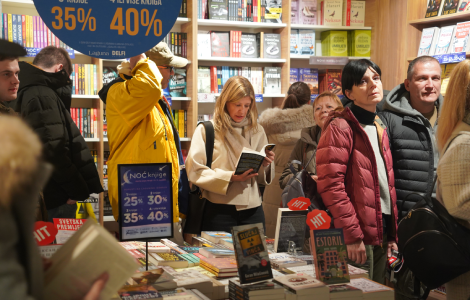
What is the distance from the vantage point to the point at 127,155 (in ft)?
8.14

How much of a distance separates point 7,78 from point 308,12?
12.6 feet

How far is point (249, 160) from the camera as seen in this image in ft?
7.88

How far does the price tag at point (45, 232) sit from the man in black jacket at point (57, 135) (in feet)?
3.35

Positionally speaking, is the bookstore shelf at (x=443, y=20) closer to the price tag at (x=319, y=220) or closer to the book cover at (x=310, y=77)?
the book cover at (x=310, y=77)

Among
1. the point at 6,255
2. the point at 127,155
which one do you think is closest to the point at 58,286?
the point at 6,255

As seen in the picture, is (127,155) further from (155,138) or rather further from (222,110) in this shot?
(222,110)

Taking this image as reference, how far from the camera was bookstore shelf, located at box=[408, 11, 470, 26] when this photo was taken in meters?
3.93

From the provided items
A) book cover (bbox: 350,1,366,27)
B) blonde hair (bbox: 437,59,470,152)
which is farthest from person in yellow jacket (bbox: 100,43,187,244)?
book cover (bbox: 350,1,366,27)

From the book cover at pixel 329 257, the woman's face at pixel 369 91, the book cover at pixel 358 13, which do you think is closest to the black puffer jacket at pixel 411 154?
the woman's face at pixel 369 91

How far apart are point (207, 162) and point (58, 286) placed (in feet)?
5.76

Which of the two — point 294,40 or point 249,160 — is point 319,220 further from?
point 294,40

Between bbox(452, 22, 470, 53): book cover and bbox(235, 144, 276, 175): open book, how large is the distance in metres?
2.53

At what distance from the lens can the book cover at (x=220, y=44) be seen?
4.64m

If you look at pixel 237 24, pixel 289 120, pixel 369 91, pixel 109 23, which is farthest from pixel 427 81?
pixel 237 24
